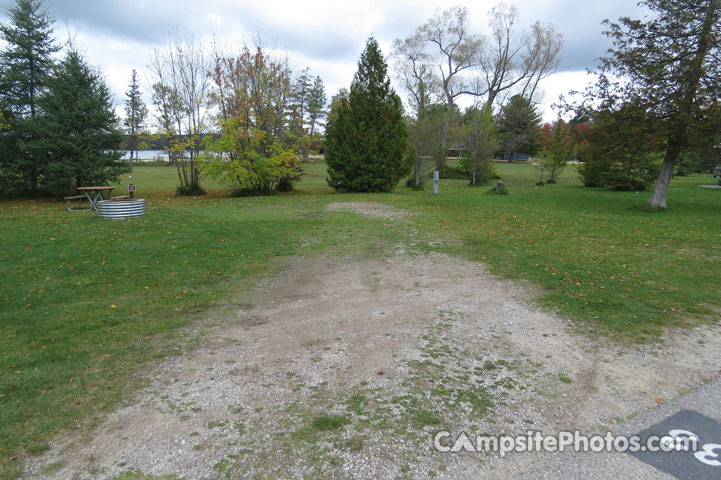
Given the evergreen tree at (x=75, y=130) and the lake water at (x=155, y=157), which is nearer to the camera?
the evergreen tree at (x=75, y=130)

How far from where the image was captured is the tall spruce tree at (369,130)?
20.0 m

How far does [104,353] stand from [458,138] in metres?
36.1

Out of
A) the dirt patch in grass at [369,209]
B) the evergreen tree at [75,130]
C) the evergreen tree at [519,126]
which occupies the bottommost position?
the dirt patch in grass at [369,209]

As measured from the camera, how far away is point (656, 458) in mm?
2611

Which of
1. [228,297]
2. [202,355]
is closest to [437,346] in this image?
[202,355]

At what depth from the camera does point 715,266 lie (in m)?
7.25

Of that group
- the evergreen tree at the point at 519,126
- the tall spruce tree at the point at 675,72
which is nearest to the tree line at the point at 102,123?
the tall spruce tree at the point at 675,72

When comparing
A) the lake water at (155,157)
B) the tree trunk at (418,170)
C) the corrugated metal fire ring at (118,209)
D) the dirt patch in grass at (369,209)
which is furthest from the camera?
the tree trunk at (418,170)

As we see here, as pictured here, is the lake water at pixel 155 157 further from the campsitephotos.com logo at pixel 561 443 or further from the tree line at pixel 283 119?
the campsitephotos.com logo at pixel 561 443

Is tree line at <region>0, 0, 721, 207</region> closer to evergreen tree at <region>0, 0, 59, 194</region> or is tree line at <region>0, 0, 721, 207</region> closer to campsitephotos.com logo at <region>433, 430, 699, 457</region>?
evergreen tree at <region>0, 0, 59, 194</region>

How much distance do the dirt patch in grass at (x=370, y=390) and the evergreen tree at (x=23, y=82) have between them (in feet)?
59.8

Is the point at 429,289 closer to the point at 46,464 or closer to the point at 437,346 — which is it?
the point at 437,346

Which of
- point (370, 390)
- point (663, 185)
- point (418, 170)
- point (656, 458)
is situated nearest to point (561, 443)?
point (656, 458)

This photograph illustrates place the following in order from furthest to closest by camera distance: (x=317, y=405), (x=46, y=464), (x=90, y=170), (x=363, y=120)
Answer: (x=363, y=120), (x=90, y=170), (x=317, y=405), (x=46, y=464)
